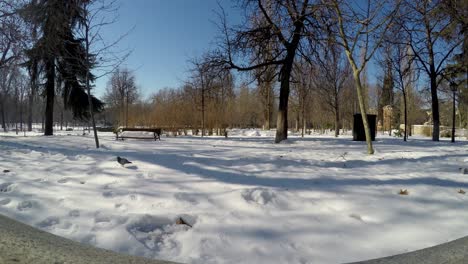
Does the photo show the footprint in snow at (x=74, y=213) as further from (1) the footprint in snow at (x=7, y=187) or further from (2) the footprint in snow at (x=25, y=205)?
(1) the footprint in snow at (x=7, y=187)

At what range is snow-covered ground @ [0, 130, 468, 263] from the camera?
272 cm

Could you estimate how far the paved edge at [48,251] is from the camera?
2289 mm

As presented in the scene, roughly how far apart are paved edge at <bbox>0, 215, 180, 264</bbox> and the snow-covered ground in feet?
0.47

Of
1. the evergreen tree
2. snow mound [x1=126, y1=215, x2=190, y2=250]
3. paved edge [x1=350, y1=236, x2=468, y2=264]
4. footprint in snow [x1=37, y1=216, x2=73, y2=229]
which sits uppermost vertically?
the evergreen tree

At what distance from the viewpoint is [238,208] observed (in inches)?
141

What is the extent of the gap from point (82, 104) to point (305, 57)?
15.8 meters

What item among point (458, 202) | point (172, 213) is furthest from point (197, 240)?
point (458, 202)

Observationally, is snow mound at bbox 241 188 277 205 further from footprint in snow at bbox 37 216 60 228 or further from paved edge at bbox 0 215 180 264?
footprint in snow at bbox 37 216 60 228

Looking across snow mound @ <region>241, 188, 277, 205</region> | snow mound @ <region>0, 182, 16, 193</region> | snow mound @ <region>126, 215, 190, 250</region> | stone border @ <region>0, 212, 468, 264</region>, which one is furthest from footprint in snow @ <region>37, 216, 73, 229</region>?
snow mound @ <region>241, 188, 277, 205</region>

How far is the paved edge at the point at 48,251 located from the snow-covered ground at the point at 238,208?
0.14m

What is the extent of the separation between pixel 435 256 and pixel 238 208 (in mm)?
2076

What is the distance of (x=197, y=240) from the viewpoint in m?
2.79

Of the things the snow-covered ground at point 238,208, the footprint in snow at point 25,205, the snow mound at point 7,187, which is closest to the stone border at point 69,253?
the snow-covered ground at point 238,208

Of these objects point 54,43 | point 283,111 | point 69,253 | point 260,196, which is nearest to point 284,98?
point 283,111
